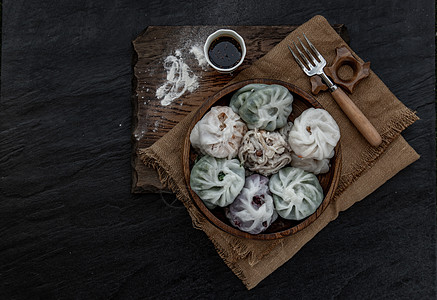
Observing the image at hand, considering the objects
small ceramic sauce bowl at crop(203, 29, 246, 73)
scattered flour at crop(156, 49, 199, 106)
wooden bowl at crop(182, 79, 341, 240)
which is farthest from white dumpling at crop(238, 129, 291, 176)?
scattered flour at crop(156, 49, 199, 106)

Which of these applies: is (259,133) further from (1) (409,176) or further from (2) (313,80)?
(1) (409,176)

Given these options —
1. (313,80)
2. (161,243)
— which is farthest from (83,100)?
(313,80)

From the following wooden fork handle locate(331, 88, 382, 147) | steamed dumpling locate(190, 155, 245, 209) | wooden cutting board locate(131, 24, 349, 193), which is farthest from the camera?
wooden cutting board locate(131, 24, 349, 193)

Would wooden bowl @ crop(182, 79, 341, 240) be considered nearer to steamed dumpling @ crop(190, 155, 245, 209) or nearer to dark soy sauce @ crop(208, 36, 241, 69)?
steamed dumpling @ crop(190, 155, 245, 209)

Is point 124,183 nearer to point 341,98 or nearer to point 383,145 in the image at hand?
point 341,98

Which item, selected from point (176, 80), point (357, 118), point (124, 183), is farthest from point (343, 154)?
point (124, 183)

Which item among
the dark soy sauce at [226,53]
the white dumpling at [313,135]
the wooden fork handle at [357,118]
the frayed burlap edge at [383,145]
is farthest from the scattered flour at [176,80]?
the frayed burlap edge at [383,145]

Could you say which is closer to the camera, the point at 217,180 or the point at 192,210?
the point at 217,180
